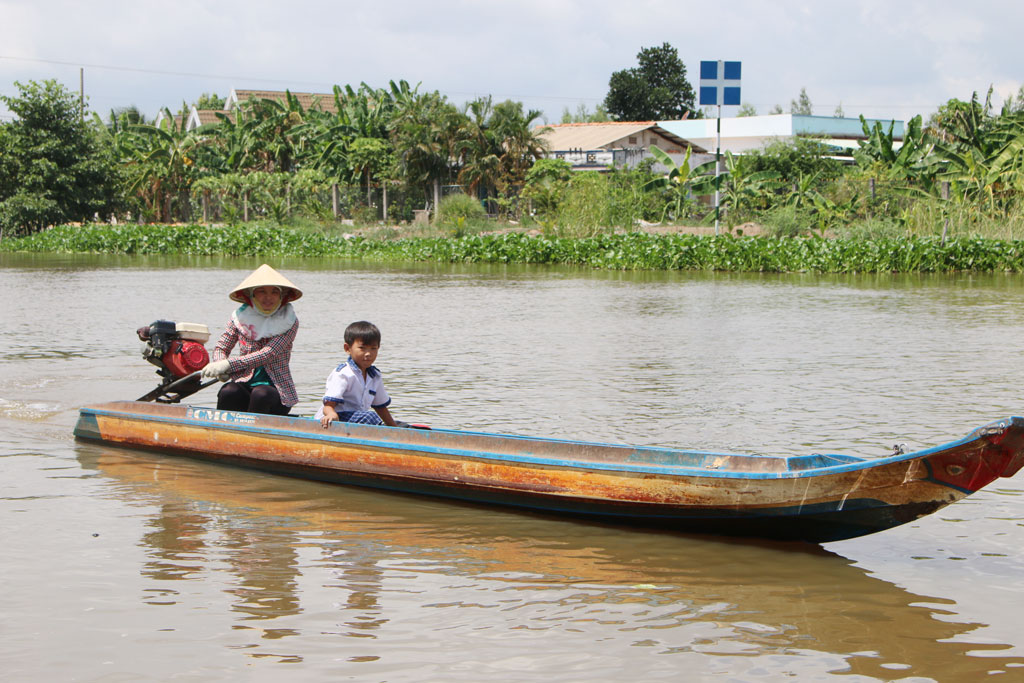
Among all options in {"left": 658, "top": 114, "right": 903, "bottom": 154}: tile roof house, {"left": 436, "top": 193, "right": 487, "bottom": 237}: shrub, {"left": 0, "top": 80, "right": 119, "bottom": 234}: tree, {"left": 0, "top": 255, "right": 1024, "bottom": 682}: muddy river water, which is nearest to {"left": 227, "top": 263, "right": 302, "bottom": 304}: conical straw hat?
{"left": 0, "top": 255, "right": 1024, "bottom": 682}: muddy river water

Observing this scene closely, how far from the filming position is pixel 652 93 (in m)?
63.9

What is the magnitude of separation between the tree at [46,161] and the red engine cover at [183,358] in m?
30.4

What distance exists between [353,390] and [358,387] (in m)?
0.04

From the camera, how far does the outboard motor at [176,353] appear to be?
6668 mm

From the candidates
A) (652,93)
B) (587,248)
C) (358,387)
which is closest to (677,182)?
(587,248)

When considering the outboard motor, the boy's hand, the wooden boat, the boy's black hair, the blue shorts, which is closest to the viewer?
the wooden boat

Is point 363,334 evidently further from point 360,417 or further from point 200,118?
point 200,118

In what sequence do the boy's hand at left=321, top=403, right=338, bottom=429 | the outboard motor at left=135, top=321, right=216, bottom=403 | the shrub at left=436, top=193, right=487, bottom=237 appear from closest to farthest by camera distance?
1. the boy's hand at left=321, top=403, right=338, bottom=429
2. the outboard motor at left=135, top=321, right=216, bottom=403
3. the shrub at left=436, top=193, right=487, bottom=237

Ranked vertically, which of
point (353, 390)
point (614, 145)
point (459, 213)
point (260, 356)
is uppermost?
point (614, 145)

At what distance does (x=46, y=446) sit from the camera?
6.89 m

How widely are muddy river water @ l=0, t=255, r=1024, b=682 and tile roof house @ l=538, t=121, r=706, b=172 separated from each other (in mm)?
29217

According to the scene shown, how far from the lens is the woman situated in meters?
6.13

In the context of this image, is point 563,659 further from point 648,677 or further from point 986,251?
point 986,251

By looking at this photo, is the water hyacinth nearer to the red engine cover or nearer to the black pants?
the red engine cover
